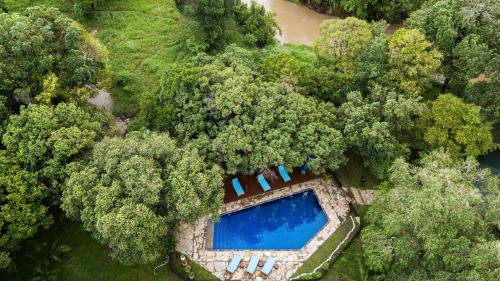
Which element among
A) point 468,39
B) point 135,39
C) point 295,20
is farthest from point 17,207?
point 295,20

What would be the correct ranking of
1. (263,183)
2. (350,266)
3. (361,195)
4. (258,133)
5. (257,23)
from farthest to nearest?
(257,23), (361,195), (263,183), (258,133), (350,266)

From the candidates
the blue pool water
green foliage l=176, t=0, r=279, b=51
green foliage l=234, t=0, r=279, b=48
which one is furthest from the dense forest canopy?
green foliage l=234, t=0, r=279, b=48

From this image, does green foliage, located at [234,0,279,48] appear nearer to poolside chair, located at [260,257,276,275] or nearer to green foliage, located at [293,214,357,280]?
green foliage, located at [293,214,357,280]

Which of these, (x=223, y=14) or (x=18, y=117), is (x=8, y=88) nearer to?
(x=18, y=117)

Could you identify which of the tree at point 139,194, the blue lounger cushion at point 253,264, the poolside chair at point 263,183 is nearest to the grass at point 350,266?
the blue lounger cushion at point 253,264

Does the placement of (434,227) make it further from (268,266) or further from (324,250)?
(268,266)
